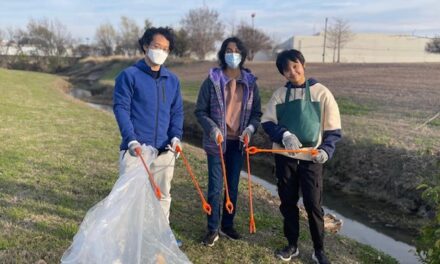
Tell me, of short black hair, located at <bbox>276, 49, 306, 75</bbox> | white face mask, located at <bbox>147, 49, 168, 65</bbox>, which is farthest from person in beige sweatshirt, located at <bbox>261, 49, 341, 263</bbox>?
white face mask, located at <bbox>147, 49, 168, 65</bbox>

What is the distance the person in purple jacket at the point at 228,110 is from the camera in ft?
14.3

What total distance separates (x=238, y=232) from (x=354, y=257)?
129 cm

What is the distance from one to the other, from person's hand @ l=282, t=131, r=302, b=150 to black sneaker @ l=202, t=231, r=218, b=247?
128 cm

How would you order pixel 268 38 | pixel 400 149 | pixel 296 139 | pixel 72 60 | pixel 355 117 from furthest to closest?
pixel 72 60
pixel 268 38
pixel 355 117
pixel 400 149
pixel 296 139

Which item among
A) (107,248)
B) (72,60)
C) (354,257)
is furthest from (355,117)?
(72,60)

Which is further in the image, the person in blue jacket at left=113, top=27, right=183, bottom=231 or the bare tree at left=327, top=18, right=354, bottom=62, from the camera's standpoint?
the bare tree at left=327, top=18, right=354, bottom=62

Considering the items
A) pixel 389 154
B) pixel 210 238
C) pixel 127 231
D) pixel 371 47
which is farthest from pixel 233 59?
pixel 371 47

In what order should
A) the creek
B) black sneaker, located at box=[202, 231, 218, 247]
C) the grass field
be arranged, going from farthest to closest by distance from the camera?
the grass field
the creek
black sneaker, located at box=[202, 231, 218, 247]

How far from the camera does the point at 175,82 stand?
4.18 meters

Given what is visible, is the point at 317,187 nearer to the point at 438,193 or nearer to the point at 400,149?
the point at 438,193

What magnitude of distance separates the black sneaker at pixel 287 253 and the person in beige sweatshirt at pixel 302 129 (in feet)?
0.92

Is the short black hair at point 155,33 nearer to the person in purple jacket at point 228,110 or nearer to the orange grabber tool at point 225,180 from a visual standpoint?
the person in purple jacket at point 228,110

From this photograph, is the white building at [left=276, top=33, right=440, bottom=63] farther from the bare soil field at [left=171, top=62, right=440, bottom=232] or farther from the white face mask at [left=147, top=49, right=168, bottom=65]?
the white face mask at [left=147, top=49, right=168, bottom=65]

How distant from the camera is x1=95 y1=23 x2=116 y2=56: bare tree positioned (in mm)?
72738
